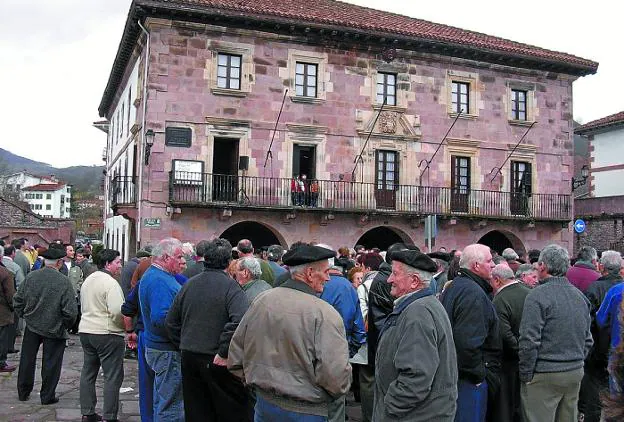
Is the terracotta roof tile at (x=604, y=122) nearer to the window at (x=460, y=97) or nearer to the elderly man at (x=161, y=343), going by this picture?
the window at (x=460, y=97)

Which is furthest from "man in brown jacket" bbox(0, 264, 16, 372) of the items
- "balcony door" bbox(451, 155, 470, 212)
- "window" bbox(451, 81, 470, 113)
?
"window" bbox(451, 81, 470, 113)

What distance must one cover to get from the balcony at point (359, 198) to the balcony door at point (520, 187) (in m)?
0.04

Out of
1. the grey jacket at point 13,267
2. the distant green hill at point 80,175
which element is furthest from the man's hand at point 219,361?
the distant green hill at point 80,175

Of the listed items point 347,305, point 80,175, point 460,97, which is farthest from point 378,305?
point 80,175

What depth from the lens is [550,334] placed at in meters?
5.47

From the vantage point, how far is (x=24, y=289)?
793 cm

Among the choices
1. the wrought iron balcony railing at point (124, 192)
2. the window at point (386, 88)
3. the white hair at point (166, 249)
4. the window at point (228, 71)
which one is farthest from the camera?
the window at point (386, 88)

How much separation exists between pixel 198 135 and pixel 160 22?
11.5 ft

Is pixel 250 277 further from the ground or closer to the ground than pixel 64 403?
further from the ground

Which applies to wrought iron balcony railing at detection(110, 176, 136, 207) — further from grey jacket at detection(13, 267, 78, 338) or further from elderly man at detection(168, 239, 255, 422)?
elderly man at detection(168, 239, 255, 422)

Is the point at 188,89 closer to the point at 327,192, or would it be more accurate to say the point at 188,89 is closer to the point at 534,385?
the point at 327,192

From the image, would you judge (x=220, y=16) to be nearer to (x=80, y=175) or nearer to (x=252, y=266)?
(x=252, y=266)

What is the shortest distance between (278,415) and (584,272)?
17.9 feet

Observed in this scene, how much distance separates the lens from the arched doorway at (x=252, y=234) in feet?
69.6
